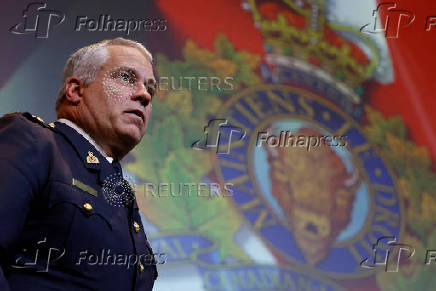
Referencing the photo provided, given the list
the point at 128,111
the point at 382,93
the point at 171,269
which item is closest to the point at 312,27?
the point at 382,93

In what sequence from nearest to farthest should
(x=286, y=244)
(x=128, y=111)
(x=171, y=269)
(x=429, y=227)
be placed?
(x=128, y=111), (x=171, y=269), (x=286, y=244), (x=429, y=227)

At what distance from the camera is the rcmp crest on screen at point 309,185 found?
2.80m

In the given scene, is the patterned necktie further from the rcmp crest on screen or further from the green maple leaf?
the rcmp crest on screen

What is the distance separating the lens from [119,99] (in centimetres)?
149

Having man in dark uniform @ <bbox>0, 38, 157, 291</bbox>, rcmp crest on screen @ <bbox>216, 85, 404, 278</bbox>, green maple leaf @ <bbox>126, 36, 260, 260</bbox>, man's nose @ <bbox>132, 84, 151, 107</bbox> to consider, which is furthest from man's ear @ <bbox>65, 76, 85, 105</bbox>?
rcmp crest on screen @ <bbox>216, 85, 404, 278</bbox>

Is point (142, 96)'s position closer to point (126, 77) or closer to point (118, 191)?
point (126, 77)

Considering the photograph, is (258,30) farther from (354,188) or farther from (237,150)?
(354,188)

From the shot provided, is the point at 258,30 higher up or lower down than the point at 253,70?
higher up

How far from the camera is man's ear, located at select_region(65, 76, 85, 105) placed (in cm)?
150

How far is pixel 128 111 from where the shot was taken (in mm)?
1497

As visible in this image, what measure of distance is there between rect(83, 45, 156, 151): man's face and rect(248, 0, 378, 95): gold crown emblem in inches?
64.6

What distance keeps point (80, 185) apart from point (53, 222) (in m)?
0.12

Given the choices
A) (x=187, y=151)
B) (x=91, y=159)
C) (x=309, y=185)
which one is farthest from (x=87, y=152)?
(x=309, y=185)

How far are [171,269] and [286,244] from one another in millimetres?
571
